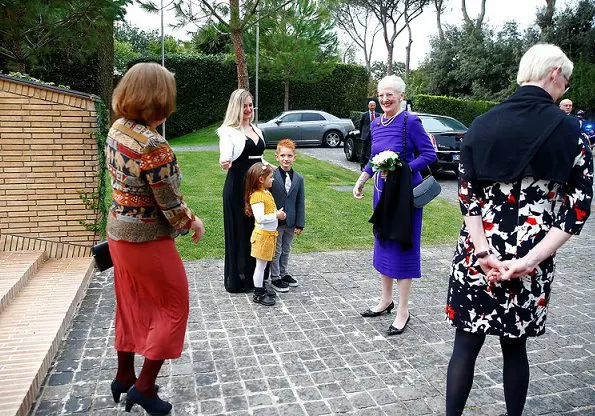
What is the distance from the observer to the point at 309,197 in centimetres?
1036

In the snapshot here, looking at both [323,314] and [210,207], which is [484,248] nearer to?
[323,314]

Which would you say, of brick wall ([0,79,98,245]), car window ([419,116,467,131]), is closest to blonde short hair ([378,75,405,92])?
brick wall ([0,79,98,245])

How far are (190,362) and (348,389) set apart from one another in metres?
1.14

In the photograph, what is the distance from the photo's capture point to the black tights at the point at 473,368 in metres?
2.75

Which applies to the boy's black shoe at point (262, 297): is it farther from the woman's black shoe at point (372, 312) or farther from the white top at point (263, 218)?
the woman's black shoe at point (372, 312)

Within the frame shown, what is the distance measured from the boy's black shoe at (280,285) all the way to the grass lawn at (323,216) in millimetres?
1338

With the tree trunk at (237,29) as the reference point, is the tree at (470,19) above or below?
above

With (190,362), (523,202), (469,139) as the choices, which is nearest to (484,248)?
(523,202)

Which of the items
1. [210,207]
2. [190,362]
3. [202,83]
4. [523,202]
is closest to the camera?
[523,202]

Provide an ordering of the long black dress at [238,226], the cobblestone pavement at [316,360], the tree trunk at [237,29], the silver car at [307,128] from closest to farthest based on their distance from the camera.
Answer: the cobblestone pavement at [316,360] → the long black dress at [238,226] → the tree trunk at [237,29] → the silver car at [307,128]

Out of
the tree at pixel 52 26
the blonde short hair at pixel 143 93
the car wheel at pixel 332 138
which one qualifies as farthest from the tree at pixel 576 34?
the blonde short hair at pixel 143 93

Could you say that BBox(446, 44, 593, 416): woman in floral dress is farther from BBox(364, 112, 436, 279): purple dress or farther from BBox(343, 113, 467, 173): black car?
BBox(343, 113, 467, 173): black car

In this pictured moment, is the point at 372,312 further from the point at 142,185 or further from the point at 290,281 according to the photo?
the point at 142,185

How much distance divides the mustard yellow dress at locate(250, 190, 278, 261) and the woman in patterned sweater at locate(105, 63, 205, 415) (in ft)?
5.91
